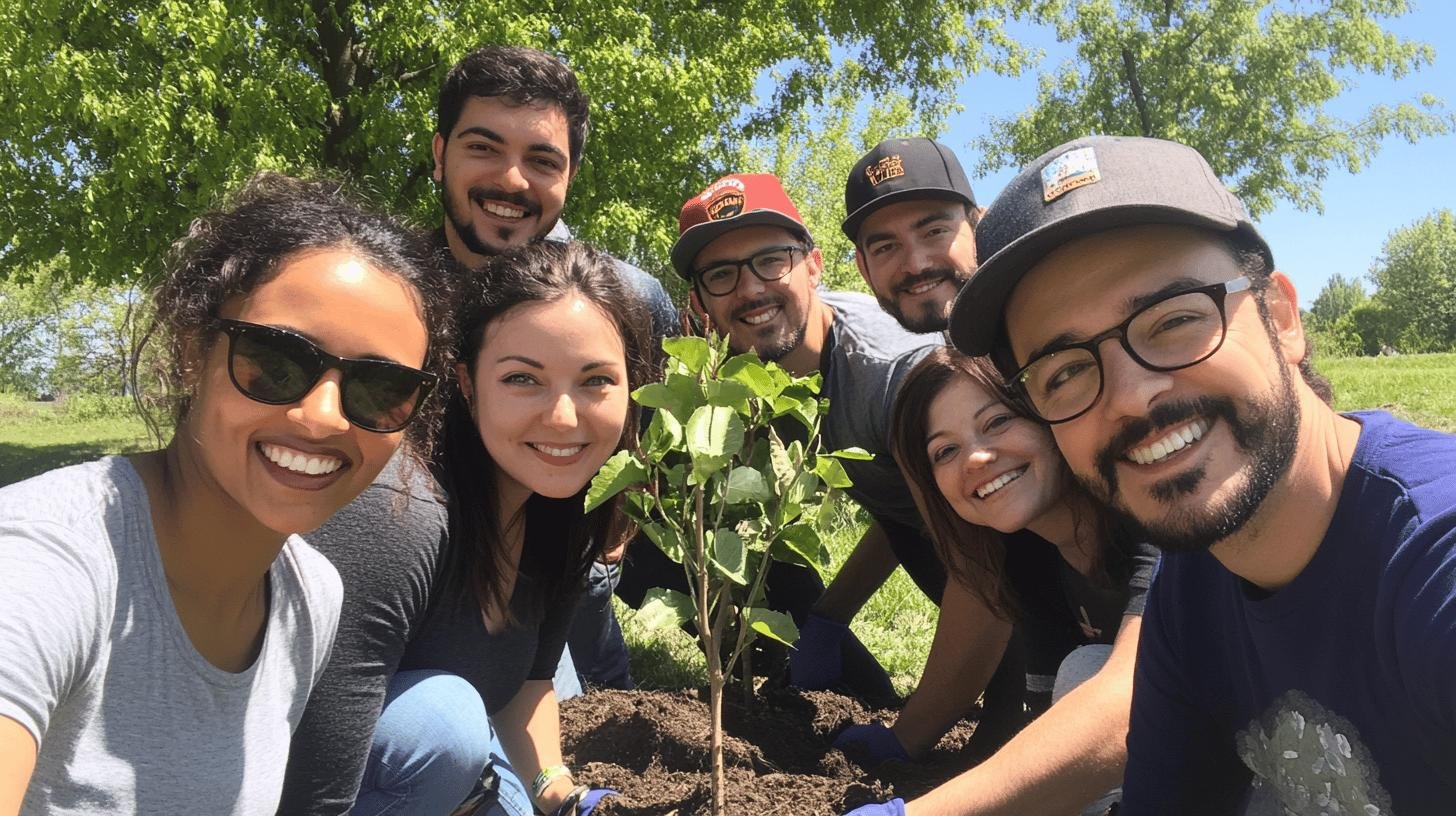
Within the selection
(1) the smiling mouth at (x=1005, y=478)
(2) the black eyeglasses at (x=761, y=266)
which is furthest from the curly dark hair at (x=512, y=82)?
(1) the smiling mouth at (x=1005, y=478)

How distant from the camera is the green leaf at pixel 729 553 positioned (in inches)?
89.5

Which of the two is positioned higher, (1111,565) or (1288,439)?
(1288,439)

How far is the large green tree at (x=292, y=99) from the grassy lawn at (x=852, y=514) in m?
2.50

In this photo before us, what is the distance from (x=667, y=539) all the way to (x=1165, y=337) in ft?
4.15

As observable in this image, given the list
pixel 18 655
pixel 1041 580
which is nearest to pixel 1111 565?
pixel 1041 580

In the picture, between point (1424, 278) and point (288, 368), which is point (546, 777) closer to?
point (288, 368)

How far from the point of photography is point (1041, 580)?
272cm

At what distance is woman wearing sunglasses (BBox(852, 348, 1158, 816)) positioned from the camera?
1.99 m

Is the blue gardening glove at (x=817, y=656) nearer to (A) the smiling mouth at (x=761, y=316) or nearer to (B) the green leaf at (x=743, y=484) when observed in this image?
(A) the smiling mouth at (x=761, y=316)

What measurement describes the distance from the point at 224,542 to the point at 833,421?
215 centimetres

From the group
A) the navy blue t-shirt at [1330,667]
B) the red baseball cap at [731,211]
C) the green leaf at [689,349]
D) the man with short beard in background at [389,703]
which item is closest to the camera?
the navy blue t-shirt at [1330,667]

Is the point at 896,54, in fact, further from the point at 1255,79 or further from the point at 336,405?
the point at 336,405

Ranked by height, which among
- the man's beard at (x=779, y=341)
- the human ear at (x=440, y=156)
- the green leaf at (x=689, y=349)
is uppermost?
the human ear at (x=440, y=156)

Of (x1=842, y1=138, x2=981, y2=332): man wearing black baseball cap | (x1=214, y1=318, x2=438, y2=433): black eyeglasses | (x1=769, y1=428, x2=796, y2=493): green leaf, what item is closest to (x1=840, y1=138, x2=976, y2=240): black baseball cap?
(x1=842, y1=138, x2=981, y2=332): man wearing black baseball cap
